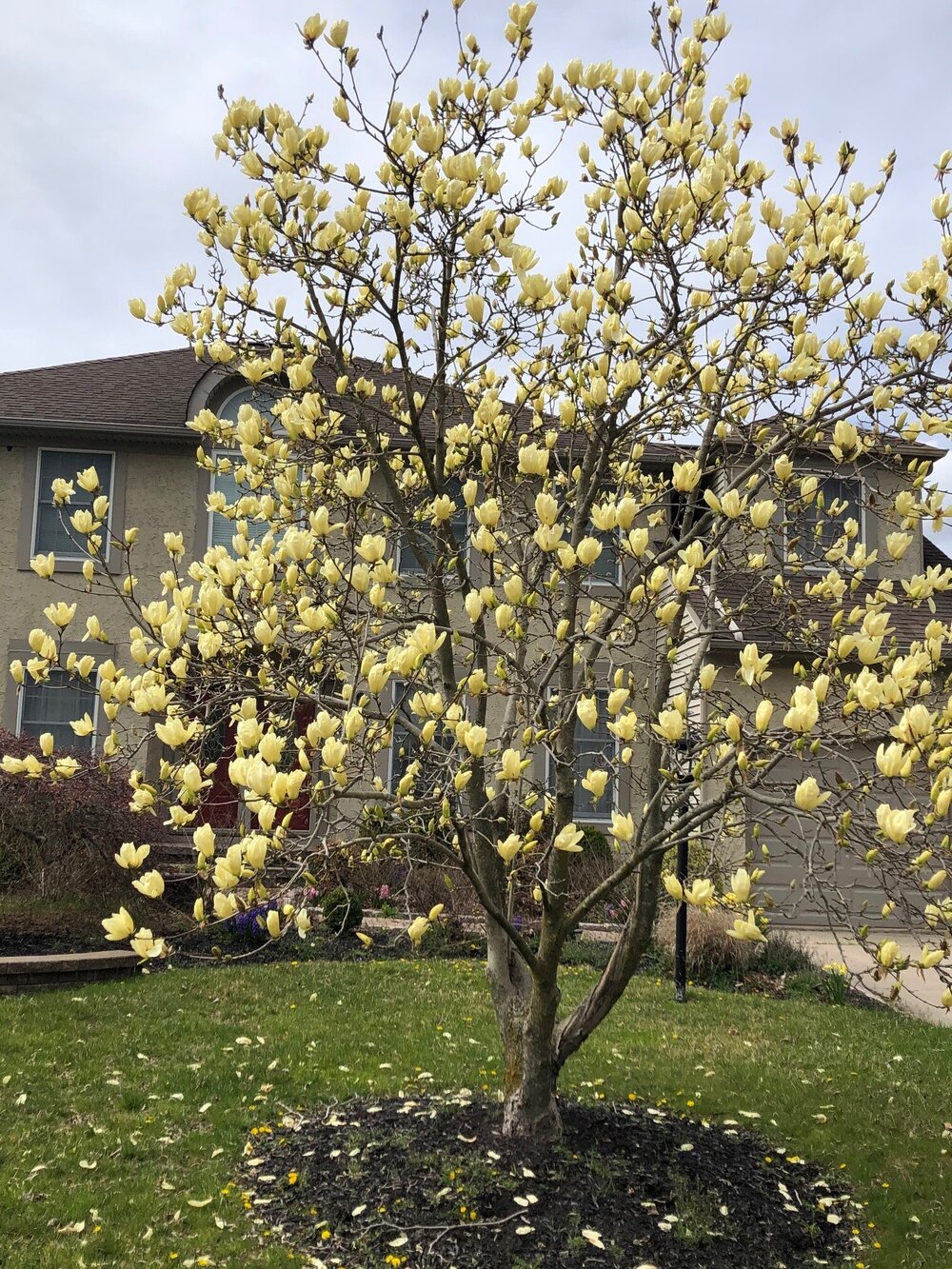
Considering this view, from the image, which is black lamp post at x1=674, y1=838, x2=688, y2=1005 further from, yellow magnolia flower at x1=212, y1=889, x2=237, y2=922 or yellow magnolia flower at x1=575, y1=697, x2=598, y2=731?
yellow magnolia flower at x1=212, y1=889, x2=237, y2=922

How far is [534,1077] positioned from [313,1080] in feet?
5.57

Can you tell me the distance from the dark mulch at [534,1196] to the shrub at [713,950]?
390 centimetres

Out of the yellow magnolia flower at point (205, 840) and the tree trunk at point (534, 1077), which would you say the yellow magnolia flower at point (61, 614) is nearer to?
the yellow magnolia flower at point (205, 840)

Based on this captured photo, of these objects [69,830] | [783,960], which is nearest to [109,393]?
[69,830]

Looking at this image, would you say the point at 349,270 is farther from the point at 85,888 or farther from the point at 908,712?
the point at 85,888

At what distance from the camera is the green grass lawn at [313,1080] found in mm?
3885

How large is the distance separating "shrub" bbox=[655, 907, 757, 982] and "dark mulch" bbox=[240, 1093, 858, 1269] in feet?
12.8

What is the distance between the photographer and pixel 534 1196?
3.88 m

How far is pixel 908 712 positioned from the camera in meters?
A: 2.56

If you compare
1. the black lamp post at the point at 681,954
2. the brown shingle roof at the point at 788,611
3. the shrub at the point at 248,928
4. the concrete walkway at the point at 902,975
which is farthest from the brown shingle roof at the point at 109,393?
the concrete walkway at the point at 902,975

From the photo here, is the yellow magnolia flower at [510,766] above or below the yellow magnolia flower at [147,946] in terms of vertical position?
above

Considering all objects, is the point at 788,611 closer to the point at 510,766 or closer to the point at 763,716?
the point at 763,716

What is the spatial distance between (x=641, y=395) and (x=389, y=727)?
6.46ft

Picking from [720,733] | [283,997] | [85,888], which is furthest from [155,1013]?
[720,733]
